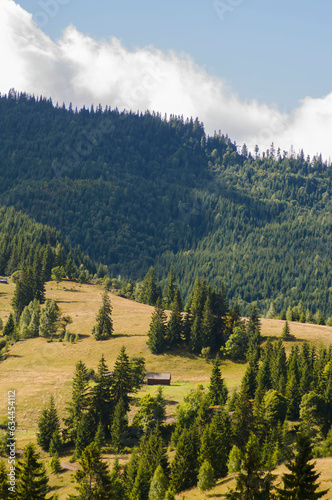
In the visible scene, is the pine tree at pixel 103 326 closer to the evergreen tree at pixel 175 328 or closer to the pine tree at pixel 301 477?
the evergreen tree at pixel 175 328

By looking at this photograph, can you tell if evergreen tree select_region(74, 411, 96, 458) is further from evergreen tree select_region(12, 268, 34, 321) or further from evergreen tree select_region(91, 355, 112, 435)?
evergreen tree select_region(12, 268, 34, 321)

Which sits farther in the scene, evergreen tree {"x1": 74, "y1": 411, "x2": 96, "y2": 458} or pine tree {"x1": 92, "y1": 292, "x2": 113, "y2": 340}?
pine tree {"x1": 92, "y1": 292, "x2": 113, "y2": 340}

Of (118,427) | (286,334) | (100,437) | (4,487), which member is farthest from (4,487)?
(286,334)

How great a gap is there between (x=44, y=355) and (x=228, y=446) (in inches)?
2625

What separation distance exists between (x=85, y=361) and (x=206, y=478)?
6160 cm

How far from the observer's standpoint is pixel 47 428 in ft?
275

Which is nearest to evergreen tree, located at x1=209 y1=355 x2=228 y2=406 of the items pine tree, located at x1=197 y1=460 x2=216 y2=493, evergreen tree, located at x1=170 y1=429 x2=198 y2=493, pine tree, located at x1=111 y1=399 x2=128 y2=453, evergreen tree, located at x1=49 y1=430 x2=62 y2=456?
pine tree, located at x1=111 y1=399 x2=128 y2=453

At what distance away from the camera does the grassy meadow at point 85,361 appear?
9275 centimetres

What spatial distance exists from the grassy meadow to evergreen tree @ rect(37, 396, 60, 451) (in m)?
1.95

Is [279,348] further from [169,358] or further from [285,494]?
[285,494]

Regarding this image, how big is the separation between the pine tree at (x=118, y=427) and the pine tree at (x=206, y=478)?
68.5ft

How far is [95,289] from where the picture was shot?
630 ft

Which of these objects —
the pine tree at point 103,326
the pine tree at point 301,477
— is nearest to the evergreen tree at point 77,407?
the pine tree at point 103,326

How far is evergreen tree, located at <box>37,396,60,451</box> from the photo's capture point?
83438 millimetres
